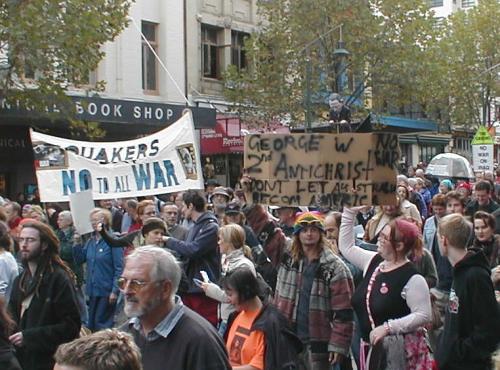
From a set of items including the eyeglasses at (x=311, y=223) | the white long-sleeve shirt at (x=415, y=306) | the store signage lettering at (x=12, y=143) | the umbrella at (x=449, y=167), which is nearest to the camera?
the white long-sleeve shirt at (x=415, y=306)

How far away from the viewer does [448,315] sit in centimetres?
575

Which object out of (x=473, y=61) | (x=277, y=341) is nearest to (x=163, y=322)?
(x=277, y=341)

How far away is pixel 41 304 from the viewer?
5961 mm

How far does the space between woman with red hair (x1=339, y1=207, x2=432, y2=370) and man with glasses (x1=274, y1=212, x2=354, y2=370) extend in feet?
1.56

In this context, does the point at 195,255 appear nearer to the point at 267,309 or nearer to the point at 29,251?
the point at 29,251

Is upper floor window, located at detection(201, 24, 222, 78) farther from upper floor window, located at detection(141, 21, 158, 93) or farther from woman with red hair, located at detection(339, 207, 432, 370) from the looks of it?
woman with red hair, located at detection(339, 207, 432, 370)

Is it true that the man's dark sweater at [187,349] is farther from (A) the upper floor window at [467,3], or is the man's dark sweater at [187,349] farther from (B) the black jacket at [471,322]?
(A) the upper floor window at [467,3]

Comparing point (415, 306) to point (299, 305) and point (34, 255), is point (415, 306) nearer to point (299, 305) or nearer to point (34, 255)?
point (299, 305)

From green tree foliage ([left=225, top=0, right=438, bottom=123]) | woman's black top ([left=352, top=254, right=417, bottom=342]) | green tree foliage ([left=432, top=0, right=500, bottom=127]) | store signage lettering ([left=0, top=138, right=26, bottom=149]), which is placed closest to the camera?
woman's black top ([left=352, top=254, right=417, bottom=342])

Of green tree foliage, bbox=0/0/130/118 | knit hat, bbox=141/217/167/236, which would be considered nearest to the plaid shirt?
knit hat, bbox=141/217/167/236

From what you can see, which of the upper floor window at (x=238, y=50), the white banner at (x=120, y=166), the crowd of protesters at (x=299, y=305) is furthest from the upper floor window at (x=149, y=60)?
the crowd of protesters at (x=299, y=305)

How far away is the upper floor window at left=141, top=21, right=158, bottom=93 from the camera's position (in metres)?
25.8

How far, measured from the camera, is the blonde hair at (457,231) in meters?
5.80

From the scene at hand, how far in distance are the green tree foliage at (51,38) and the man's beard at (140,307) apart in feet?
39.9
